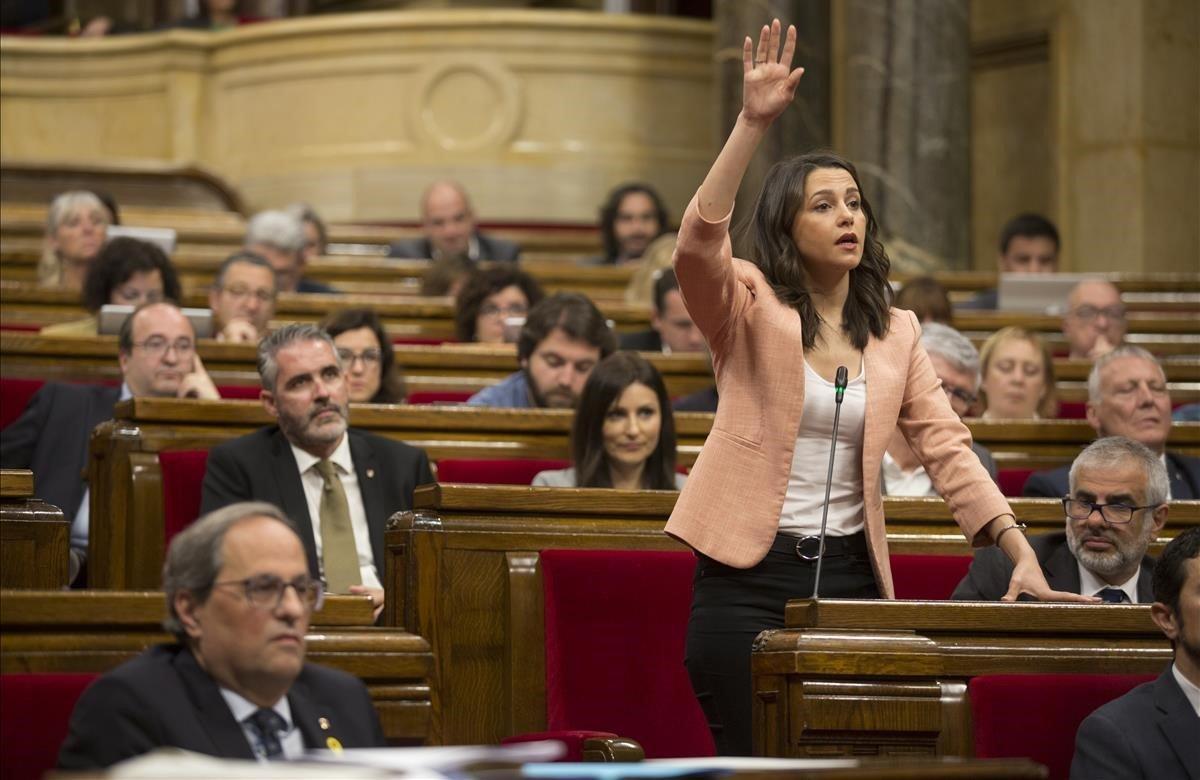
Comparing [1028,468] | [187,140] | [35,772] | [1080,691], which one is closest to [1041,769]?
[1080,691]

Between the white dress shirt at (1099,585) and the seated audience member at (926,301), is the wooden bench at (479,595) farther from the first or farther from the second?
the seated audience member at (926,301)

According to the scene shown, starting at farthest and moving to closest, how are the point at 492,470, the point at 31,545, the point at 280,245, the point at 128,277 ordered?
the point at 280,245, the point at 128,277, the point at 492,470, the point at 31,545

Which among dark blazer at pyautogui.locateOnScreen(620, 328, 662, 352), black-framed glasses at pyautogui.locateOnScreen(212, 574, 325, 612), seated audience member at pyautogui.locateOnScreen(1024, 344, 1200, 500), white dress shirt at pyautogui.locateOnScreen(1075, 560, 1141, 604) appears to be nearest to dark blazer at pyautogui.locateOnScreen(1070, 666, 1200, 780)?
white dress shirt at pyautogui.locateOnScreen(1075, 560, 1141, 604)

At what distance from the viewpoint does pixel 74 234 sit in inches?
264

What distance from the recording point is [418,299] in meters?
6.64

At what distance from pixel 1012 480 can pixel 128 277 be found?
255 centimetres

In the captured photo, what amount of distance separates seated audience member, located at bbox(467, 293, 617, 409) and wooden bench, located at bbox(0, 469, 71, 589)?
64.0 inches

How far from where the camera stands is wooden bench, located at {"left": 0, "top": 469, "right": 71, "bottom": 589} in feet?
→ 10.8

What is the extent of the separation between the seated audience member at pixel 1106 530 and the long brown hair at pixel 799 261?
28.4 inches

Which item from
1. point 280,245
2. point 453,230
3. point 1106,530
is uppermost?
point 453,230

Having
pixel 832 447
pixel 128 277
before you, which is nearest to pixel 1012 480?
pixel 832 447

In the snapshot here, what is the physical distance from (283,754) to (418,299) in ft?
14.2

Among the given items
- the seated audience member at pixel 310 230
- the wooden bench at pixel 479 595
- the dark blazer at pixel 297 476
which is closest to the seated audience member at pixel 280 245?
the seated audience member at pixel 310 230

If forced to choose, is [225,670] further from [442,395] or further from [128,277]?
[128,277]
